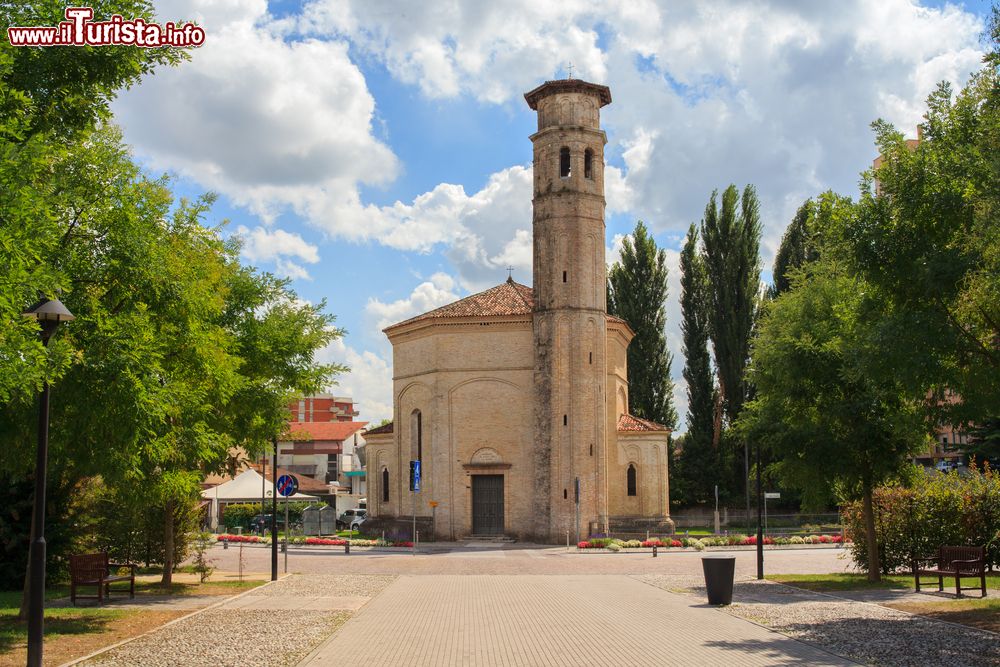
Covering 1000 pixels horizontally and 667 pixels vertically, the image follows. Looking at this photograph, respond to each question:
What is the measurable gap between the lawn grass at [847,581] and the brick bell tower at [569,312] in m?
17.0

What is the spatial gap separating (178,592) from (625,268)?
44572 mm

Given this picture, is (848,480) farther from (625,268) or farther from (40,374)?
(625,268)

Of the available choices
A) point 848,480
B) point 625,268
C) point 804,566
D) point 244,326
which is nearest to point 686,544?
point 804,566

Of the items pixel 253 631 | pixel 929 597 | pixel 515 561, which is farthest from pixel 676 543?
pixel 253 631

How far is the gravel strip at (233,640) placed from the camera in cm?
1189

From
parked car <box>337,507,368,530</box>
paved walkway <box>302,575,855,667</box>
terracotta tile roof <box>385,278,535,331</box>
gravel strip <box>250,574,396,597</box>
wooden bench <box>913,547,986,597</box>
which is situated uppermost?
terracotta tile roof <box>385,278,535,331</box>

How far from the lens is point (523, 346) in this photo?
43.1 meters

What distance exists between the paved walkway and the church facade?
65.8 feet

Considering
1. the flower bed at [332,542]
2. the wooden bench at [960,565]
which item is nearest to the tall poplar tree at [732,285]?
the flower bed at [332,542]

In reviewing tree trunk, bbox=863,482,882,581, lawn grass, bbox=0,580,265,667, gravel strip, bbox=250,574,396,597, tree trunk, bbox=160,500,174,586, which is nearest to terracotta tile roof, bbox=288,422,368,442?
gravel strip, bbox=250,574,396,597

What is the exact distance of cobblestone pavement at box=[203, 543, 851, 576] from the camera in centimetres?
2727

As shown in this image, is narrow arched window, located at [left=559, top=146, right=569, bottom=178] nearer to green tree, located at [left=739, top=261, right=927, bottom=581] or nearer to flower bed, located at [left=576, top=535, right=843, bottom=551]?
flower bed, located at [left=576, top=535, right=843, bottom=551]

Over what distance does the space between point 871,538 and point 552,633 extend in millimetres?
11134

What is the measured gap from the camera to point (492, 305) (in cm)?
4469
